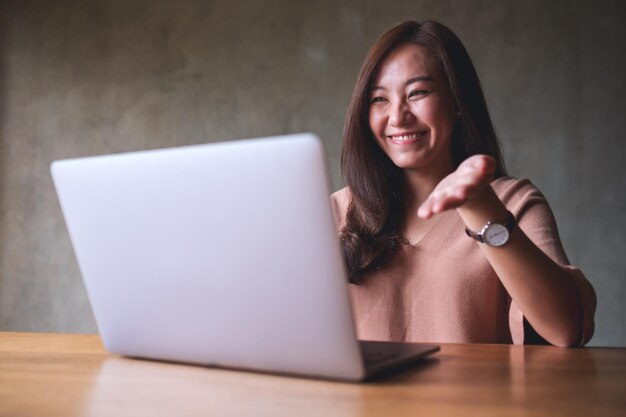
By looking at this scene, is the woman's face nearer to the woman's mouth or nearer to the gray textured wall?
the woman's mouth

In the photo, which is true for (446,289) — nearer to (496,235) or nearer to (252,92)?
(496,235)

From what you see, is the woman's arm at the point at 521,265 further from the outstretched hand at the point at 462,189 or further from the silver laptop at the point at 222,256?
the silver laptop at the point at 222,256

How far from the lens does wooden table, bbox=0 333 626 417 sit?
1.94 ft

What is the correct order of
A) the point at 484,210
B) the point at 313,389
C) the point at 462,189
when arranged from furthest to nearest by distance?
the point at 484,210 < the point at 462,189 < the point at 313,389

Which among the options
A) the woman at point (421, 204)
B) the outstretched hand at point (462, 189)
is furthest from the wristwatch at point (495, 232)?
the woman at point (421, 204)

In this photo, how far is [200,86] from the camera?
4.15 meters

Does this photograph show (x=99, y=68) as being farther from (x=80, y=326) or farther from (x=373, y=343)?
(x=373, y=343)

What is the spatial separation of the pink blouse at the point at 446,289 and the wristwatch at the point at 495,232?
1.42 ft

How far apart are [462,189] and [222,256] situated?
0.31 m

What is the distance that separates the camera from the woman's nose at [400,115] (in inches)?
62.0

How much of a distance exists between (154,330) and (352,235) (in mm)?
839

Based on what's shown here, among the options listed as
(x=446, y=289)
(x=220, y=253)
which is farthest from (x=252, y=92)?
(x=220, y=253)

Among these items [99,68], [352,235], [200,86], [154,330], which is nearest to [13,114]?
[99,68]

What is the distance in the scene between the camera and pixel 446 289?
145 cm
